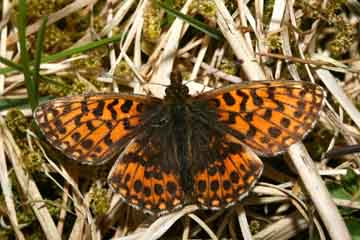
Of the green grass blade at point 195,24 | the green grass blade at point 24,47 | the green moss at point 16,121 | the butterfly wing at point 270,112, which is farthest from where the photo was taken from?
the green moss at point 16,121

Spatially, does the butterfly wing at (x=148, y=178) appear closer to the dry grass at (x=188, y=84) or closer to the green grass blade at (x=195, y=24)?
the dry grass at (x=188, y=84)

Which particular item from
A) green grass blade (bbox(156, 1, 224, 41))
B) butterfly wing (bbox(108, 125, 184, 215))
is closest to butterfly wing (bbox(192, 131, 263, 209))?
butterfly wing (bbox(108, 125, 184, 215))

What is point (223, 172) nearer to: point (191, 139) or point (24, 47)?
point (191, 139)

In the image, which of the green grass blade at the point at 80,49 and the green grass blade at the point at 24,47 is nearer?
the green grass blade at the point at 24,47

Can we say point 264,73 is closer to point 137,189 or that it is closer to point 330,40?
point 330,40

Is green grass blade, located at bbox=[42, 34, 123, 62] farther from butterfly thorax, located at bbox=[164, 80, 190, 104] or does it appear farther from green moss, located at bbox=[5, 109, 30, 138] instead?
butterfly thorax, located at bbox=[164, 80, 190, 104]

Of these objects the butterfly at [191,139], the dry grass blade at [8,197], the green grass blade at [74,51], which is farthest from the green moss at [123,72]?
the dry grass blade at [8,197]
